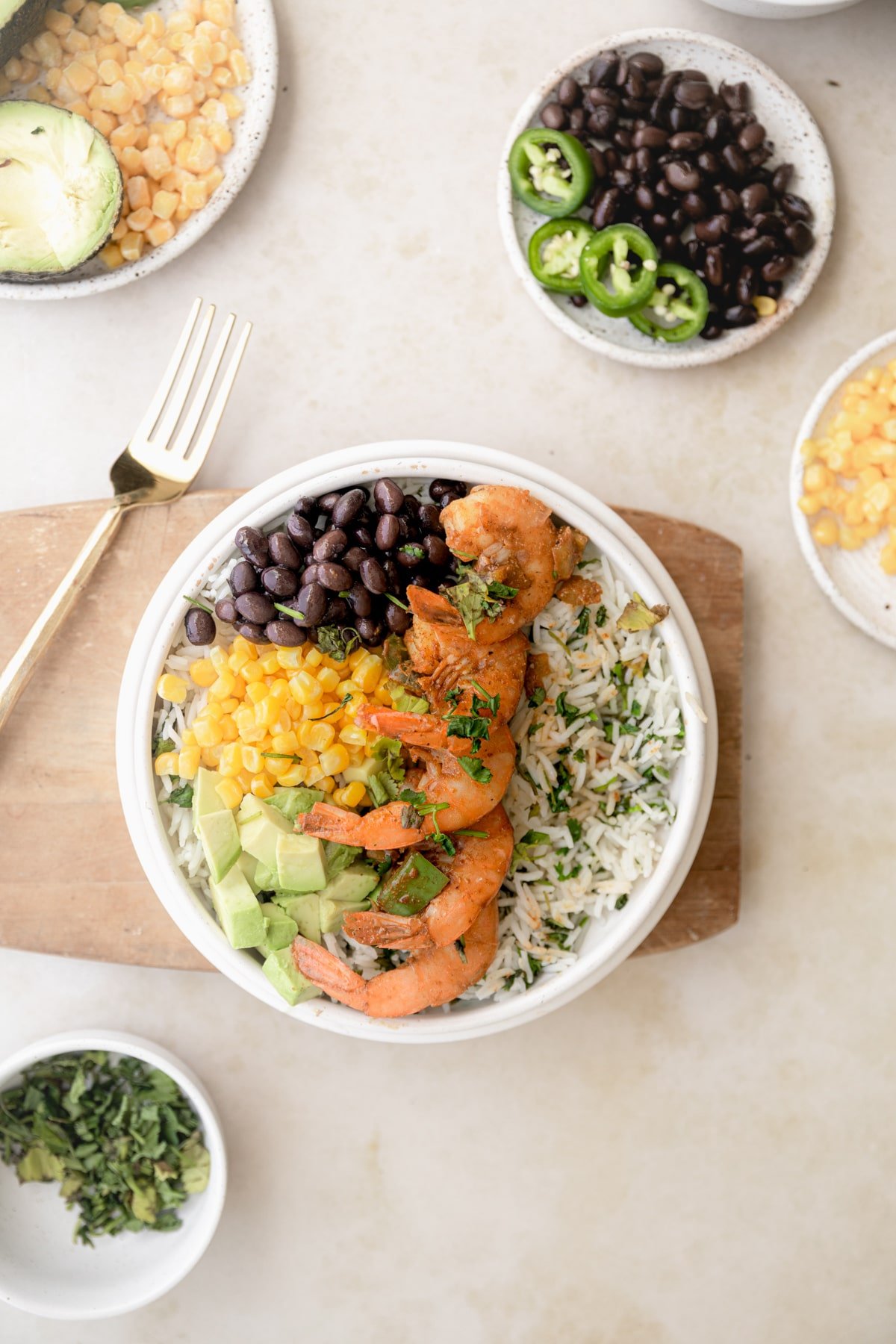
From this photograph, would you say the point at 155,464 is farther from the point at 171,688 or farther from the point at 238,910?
the point at 238,910

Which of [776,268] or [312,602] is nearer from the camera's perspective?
[312,602]

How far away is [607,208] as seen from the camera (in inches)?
114

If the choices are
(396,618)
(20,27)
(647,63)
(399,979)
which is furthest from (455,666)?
(20,27)

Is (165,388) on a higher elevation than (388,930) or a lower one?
higher

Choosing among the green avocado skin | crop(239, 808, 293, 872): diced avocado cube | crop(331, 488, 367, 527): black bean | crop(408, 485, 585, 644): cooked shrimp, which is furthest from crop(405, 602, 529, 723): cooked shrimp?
the green avocado skin

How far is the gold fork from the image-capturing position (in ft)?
9.00

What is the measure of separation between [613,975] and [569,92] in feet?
8.89

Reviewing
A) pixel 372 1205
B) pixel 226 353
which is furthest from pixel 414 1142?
pixel 226 353

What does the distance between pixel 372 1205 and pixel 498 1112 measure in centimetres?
51

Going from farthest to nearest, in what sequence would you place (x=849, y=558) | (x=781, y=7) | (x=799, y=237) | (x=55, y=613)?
(x=849, y=558), (x=799, y=237), (x=781, y=7), (x=55, y=613)

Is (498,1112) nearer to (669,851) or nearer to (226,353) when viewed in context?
(669,851)

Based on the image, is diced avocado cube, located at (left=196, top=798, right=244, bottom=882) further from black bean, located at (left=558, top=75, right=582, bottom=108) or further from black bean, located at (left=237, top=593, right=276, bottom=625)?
black bean, located at (left=558, top=75, right=582, bottom=108)

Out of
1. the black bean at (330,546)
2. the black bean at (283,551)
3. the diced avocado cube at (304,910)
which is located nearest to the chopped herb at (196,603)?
the black bean at (283,551)

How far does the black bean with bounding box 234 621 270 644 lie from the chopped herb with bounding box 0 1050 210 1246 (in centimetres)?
143
